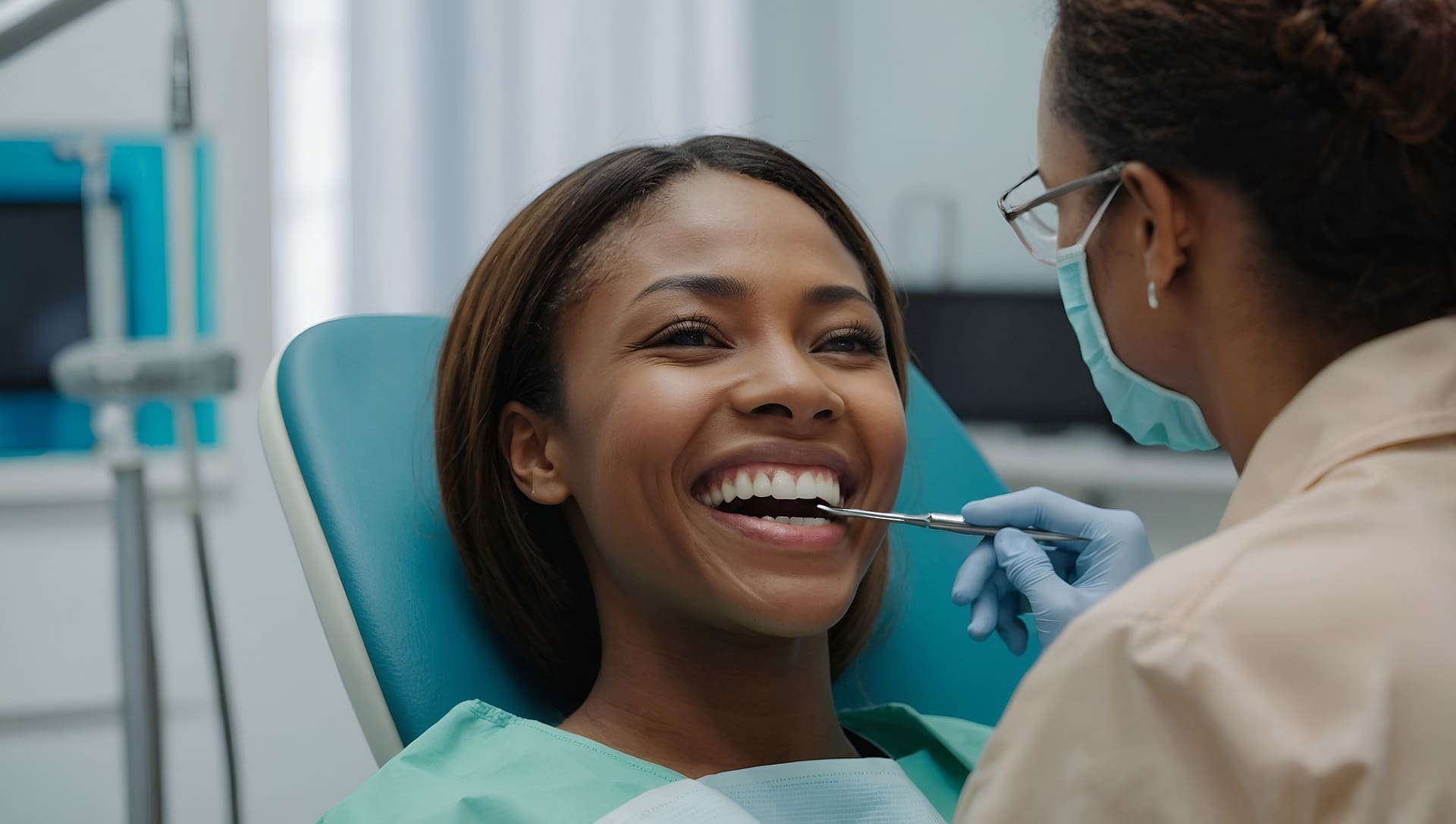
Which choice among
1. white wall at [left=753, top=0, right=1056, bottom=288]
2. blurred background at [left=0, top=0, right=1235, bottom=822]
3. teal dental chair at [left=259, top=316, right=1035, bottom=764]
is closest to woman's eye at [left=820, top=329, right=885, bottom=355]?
teal dental chair at [left=259, top=316, right=1035, bottom=764]

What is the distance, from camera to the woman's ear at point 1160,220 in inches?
32.8

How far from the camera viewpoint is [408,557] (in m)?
1.32

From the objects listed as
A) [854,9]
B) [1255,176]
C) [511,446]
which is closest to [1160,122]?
[1255,176]

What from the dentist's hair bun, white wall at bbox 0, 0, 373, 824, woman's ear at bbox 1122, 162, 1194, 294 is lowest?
white wall at bbox 0, 0, 373, 824

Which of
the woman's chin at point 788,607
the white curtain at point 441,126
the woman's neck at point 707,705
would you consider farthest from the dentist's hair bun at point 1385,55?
the white curtain at point 441,126

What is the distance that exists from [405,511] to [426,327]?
304mm

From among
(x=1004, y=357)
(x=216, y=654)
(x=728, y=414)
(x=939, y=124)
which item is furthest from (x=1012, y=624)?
(x=939, y=124)

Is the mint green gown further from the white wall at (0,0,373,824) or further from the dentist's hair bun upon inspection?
the white wall at (0,0,373,824)

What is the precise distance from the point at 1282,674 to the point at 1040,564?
1.57ft

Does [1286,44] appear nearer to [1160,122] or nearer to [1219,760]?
[1160,122]

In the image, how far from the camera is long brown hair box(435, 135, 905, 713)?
1258 mm

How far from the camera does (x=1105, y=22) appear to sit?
83cm

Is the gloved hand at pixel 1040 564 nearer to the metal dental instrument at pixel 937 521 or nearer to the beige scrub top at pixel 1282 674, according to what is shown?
the metal dental instrument at pixel 937 521

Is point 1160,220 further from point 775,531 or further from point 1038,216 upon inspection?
point 775,531
